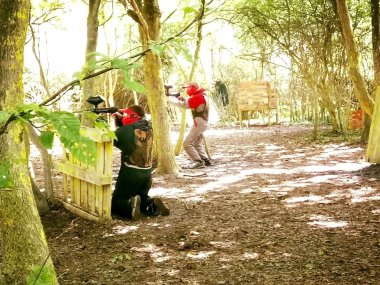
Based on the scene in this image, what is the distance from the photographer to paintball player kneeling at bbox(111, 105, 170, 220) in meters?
5.69

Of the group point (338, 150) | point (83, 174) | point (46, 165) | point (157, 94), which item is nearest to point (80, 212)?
point (83, 174)

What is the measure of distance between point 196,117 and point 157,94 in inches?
60.2

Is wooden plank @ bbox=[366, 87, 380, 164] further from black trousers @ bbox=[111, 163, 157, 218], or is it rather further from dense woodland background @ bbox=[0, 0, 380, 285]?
black trousers @ bbox=[111, 163, 157, 218]

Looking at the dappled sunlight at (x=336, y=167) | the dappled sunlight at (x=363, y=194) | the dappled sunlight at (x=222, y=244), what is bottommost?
the dappled sunlight at (x=222, y=244)

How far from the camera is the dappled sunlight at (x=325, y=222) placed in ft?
16.2

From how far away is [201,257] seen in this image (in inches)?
165

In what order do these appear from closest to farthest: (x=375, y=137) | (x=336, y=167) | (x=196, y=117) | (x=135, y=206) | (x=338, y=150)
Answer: (x=135, y=206)
(x=375, y=137)
(x=336, y=167)
(x=196, y=117)
(x=338, y=150)

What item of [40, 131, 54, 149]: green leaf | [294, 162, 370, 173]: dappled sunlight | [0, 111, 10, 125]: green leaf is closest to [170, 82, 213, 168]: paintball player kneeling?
[294, 162, 370, 173]: dappled sunlight

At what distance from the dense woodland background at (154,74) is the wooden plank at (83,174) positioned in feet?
0.86

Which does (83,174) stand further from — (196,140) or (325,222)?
(196,140)

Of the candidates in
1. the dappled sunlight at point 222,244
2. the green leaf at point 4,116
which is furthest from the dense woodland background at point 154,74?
the dappled sunlight at point 222,244

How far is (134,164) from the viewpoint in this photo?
5758 mm

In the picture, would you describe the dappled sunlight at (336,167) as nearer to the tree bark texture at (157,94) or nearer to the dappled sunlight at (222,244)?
the tree bark texture at (157,94)

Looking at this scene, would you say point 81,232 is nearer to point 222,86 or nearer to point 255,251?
point 255,251
